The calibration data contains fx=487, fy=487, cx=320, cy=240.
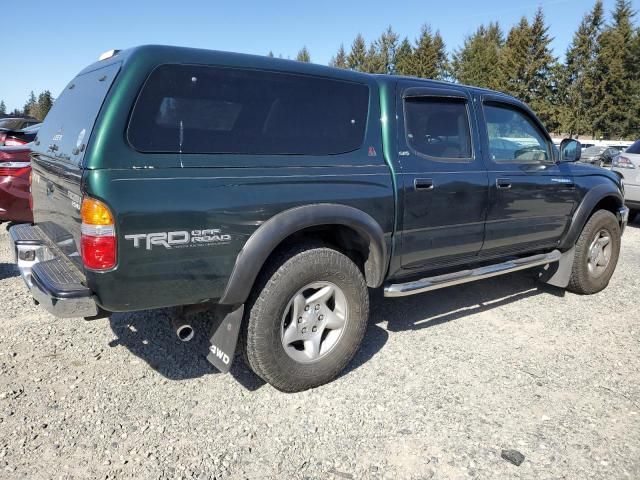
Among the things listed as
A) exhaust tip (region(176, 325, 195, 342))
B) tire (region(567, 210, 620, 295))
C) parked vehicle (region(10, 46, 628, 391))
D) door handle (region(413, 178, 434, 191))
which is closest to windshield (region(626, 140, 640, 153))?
tire (region(567, 210, 620, 295))

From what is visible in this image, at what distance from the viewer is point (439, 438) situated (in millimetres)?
2607

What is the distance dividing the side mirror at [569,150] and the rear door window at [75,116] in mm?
3866

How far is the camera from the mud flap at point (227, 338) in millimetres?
2664

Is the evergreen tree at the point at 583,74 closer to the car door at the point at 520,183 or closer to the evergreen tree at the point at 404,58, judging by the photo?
the evergreen tree at the point at 404,58

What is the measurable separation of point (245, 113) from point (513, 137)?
264cm

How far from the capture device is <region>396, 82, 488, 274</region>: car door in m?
Result: 3.31

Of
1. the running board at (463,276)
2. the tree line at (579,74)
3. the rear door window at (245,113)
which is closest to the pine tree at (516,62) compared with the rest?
the tree line at (579,74)

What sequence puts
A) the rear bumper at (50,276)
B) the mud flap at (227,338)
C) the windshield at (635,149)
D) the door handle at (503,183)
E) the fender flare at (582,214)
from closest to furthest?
the rear bumper at (50,276), the mud flap at (227,338), the door handle at (503,183), the fender flare at (582,214), the windshield at (635,149)

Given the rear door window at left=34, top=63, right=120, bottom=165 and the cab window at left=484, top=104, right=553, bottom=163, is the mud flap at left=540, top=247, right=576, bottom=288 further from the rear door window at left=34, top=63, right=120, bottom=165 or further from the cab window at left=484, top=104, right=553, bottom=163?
the rear door window at left=34, top=63, right=120, bottom=165

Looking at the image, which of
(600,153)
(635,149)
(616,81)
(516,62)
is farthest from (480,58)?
(635,149)

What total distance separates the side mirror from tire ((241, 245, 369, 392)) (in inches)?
104

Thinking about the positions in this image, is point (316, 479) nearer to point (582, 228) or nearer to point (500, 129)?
point (500, 129)

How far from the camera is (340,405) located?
114 inches

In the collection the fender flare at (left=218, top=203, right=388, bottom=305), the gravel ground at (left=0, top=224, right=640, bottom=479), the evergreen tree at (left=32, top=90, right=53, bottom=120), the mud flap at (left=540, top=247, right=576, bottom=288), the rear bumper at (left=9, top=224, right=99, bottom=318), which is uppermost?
the evergreen tree at (left=32, top=90, right=53, bottom=120)
